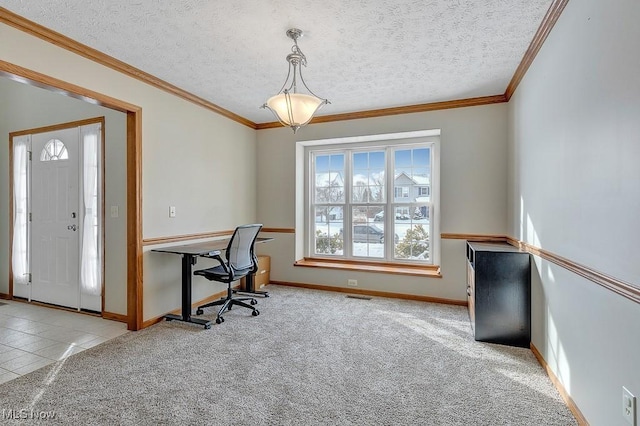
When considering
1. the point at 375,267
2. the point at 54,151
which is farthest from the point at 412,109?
the point at 54,151

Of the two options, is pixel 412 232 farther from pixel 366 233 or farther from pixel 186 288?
pixel 186 288

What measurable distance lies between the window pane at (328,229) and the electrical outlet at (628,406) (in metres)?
3.70

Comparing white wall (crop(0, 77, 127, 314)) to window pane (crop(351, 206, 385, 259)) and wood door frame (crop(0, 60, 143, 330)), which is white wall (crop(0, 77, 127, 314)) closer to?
wood door frame (crop(0, 60, 143, 330))

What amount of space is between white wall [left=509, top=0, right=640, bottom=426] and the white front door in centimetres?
458

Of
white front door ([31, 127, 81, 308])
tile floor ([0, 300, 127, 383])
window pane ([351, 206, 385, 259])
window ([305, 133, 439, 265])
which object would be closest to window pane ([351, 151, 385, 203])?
window ([305, 133, 439, 265])

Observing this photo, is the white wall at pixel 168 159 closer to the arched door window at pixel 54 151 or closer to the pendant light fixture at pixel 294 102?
the arched door window at pixel 54 151

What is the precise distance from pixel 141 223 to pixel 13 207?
95.1 inches

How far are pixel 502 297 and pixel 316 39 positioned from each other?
2649 millimetres

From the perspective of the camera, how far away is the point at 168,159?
3.52 meters

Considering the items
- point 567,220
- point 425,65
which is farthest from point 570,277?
point 425,65

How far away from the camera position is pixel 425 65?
3.01 m

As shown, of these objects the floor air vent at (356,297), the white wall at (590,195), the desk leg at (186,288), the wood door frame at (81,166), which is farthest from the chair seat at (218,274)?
the white wall at (590,195)

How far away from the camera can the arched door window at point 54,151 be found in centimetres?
383

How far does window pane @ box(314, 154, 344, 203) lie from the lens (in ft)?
16.3
